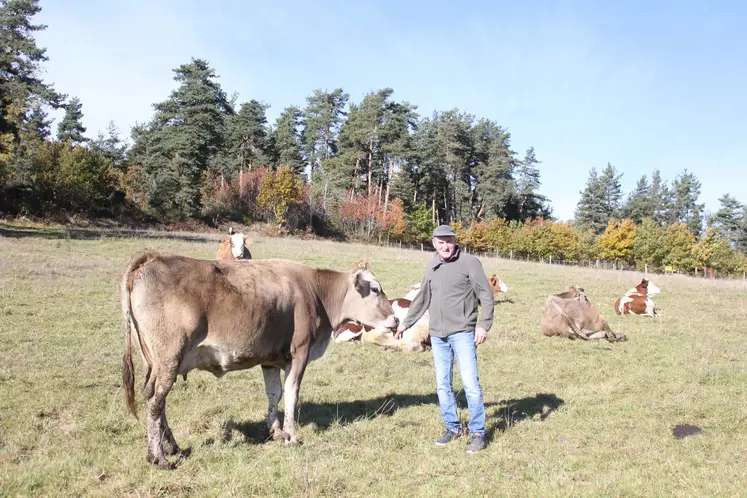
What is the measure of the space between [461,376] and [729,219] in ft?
352

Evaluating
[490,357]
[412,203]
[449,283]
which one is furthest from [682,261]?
[449,283]

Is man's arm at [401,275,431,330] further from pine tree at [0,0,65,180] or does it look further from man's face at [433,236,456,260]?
pine tree at [0,0,65,180]

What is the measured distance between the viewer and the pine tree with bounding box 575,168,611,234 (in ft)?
301

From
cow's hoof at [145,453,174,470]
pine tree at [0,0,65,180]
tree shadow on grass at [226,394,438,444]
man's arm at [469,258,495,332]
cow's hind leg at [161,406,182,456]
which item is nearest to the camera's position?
cow's hoof at [145,453,174,470]

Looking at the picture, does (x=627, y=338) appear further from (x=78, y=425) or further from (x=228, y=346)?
(x=78, y=425)

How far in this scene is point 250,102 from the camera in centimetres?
7606

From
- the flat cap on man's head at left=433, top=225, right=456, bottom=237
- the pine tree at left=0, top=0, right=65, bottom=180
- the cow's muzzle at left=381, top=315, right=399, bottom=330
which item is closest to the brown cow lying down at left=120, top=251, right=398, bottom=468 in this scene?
the cow's muzzle at left=381, top=315, right=399, bottom=330

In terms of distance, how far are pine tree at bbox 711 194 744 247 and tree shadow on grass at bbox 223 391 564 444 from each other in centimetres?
10196

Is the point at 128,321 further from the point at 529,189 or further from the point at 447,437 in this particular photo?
the point at 529,189

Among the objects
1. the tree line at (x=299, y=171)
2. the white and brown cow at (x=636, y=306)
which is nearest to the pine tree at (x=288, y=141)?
the tree line at (x=299, y=171)

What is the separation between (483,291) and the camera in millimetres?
6133

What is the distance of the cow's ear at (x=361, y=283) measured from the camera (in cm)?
720

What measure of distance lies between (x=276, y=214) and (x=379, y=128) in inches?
814

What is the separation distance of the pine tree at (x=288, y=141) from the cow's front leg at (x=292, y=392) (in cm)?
7379
